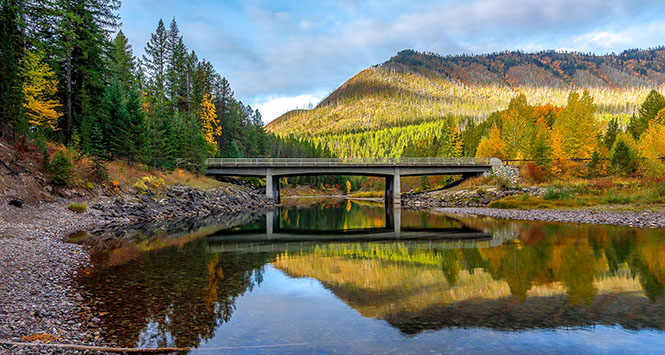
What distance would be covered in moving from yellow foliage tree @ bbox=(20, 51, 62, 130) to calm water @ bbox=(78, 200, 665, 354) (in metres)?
23.2

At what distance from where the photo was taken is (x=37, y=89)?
37.2 meters

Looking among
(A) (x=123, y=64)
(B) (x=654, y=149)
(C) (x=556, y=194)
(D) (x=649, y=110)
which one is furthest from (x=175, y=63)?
(D) (x=649, y=110)

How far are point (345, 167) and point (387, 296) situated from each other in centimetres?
5816

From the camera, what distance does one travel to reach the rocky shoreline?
856 centimetres

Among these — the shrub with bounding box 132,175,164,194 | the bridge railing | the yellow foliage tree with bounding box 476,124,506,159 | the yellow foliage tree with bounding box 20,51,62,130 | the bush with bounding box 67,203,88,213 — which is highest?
the yellow foliage tree with bounding box 20,51,62,130

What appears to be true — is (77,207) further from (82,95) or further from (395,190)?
(395,190)

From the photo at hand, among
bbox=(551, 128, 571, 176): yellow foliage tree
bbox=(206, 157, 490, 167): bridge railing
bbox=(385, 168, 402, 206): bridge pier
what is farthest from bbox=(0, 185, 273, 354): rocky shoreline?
bbox=(551, 128, 571, 176): yellow foliage tree

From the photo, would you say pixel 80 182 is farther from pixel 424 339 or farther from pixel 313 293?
pixel 424 339

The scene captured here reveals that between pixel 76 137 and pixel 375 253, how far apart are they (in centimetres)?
3379

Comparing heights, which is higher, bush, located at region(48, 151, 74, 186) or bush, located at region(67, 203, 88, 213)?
bush, located at region(48, 151, 74, 186)

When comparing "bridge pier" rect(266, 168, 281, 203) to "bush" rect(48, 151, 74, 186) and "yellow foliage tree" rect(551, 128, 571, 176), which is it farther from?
"yellow foliage tree" rect(551, 128, 571, 176)

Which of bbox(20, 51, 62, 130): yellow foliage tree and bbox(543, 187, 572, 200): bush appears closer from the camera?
bbox(20, 51, 62, 130): yellow foliage tree

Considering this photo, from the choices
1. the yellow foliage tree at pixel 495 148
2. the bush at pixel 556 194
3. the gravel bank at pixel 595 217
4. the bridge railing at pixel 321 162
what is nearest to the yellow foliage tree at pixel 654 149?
the bush at pixel 556 194

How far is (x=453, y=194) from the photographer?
68062mm
